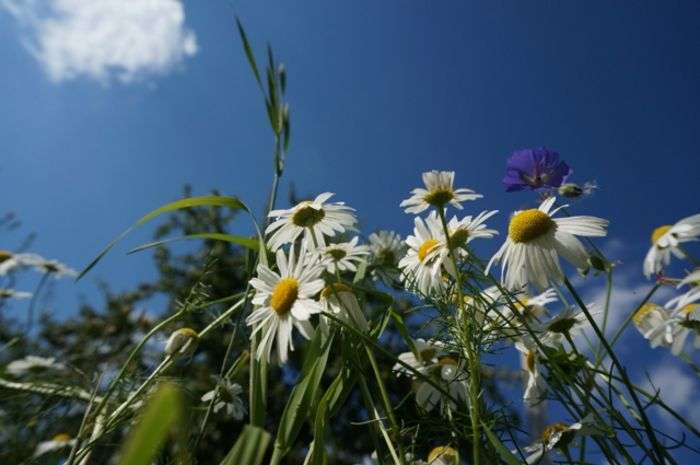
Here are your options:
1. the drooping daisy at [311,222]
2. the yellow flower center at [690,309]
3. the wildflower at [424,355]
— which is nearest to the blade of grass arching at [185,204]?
the drooping daisy at [311,222]

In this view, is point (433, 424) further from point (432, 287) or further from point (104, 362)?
point (104, 362)

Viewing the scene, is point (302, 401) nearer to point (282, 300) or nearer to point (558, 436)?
point (282, 300)

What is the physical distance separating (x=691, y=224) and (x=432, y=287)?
0.34m

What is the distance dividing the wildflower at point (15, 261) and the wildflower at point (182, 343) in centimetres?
85

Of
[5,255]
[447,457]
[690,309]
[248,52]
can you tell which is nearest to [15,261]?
[5,255]

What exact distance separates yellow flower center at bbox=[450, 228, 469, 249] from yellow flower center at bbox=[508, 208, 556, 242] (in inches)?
3.1

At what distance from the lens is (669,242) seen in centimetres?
64

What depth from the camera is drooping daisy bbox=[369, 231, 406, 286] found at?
3.55 feet

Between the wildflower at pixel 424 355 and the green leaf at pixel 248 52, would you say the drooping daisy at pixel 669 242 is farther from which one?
the green leaf at pixel 248 52

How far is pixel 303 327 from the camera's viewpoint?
0.68m

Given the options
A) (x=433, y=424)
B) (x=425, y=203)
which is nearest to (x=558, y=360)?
(x=433, y=424)

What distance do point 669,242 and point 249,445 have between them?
546 millimetres

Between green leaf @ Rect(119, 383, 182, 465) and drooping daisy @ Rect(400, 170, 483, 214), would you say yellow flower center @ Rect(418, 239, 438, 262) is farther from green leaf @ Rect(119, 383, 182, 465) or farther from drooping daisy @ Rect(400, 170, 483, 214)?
green leaf @ Rect(119, 383, 182, 465)

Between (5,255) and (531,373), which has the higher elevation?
(5,255)
